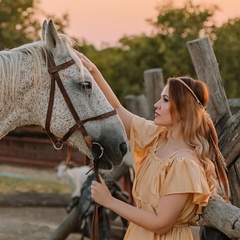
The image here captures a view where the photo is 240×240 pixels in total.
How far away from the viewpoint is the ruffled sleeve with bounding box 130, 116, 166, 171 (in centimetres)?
360

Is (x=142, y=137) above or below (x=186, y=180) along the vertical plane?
above

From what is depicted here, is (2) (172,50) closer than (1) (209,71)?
No

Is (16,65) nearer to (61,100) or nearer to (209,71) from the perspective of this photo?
(61,100)

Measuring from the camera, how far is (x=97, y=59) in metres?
18.9

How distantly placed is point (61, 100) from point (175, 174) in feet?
2.93

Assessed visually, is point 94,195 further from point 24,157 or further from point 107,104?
point 24,157

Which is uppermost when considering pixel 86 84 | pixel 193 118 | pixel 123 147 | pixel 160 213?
pixel 86 84

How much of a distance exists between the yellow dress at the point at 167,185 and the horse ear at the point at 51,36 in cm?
75

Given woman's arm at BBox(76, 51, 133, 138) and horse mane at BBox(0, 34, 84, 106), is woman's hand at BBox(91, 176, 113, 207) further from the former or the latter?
horse mane at BBox(0, 34, 84, 106)

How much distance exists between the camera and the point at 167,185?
128 inches

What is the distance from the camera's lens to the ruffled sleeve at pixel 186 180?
10.5ft

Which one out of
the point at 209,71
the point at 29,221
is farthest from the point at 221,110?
the point at 29,221

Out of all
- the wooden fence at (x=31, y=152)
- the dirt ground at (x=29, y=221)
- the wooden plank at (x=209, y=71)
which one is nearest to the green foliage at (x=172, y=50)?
the wooden fence at (x=31, y=152)

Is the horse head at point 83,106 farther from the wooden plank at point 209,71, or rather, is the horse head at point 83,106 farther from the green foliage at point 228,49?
the green foliage at point 228,49
